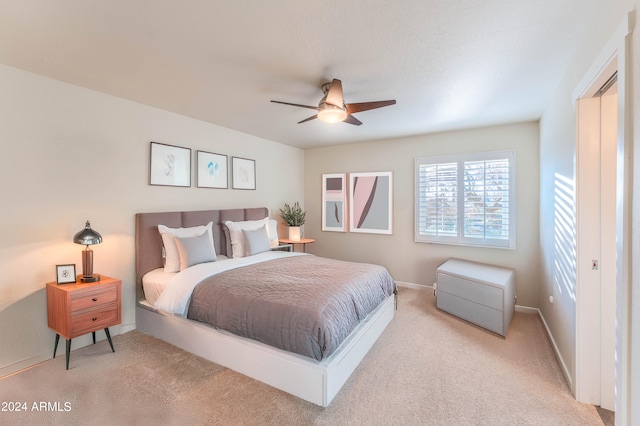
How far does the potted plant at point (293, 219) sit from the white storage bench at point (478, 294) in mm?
2454

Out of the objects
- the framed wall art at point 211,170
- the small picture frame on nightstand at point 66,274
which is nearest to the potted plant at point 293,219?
the framed wall art at point 211,170

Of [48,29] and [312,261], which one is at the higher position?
[48,29]

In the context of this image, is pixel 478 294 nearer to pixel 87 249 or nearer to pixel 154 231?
pixel 154 231

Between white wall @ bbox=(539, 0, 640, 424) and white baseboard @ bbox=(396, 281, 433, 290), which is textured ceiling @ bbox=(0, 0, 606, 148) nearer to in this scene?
white wall @ bbox=(539, 0, 640, 424)

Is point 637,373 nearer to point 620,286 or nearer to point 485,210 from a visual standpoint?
point 620,286

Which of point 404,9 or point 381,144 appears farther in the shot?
point 381,144

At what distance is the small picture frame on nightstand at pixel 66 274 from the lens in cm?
250

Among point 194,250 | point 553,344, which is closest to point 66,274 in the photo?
point 194,250

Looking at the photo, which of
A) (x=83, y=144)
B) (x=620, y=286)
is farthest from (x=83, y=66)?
(x=620, y=286)

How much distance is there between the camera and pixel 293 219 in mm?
5125

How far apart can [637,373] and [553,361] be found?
1.81m

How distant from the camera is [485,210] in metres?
4.04

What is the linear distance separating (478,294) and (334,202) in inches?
117

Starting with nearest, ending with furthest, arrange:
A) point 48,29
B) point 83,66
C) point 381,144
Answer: point 48,29, point 83,66, point 381,144
